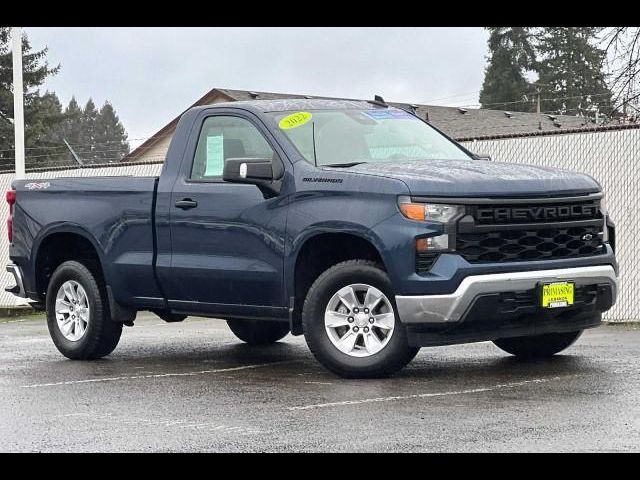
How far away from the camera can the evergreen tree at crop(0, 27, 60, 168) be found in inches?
2221

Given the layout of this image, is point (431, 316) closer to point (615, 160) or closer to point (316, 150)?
point (316, 150)

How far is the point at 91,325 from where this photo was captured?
36.1ft

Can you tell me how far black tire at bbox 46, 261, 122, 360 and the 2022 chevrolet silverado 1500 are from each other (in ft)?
0.05

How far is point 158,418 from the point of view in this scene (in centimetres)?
765

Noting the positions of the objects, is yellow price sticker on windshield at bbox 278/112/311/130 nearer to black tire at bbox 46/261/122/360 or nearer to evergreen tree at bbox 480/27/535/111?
black tire at bbox 46/261/122/360

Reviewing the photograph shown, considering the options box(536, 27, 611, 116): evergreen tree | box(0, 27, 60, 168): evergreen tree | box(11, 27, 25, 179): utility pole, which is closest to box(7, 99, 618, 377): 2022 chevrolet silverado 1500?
box(11, 27, 25, 179): utility pole

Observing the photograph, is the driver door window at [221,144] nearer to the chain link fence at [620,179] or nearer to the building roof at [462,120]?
the chain link fence at [620,179]

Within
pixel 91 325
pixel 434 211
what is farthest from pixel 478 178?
pixel 91 325

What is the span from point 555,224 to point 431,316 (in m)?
1.15

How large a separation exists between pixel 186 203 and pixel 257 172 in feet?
3.01

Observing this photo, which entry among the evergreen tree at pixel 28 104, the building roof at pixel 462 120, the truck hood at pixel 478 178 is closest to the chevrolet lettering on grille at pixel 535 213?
the truck hood at pixel 478 178

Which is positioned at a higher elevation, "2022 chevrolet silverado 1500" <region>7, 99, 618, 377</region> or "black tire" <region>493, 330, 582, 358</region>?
"2022 chevrolet silverado 1500" <region>7, 99, 618, 377</region>

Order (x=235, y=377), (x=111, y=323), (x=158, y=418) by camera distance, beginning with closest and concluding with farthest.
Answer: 1. (x=158, y=418)
2. (x=235, y=377)
3. (x=111, y=323)
